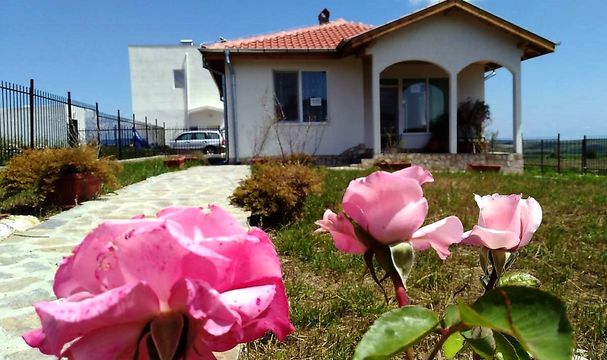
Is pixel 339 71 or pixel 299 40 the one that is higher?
pixel 299 40

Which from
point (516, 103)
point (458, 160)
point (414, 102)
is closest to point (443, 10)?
point (414, 102)

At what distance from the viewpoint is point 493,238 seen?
57cm

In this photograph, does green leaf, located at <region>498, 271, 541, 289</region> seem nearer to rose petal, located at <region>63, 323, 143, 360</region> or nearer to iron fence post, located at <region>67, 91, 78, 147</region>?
rose petal, located at <region>63, 323, 143, 360</region>

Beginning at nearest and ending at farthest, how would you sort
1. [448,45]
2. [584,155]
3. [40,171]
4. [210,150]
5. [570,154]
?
[40,171], [448,45], [584,155], [570,154], [210,150]

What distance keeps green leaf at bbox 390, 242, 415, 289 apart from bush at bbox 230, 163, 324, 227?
165 inches

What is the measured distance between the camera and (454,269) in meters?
3.31

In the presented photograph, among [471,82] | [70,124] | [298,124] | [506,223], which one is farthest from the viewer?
[471,82]

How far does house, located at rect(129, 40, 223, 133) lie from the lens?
119ft

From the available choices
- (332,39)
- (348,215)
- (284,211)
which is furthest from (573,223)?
(332,39)

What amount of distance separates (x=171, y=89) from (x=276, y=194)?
3425cm

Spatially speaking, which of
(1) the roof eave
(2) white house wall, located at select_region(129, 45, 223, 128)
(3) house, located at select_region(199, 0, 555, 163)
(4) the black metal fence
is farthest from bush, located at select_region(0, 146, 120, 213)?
(2) white house wall, located at select_region(129, 45, 223, 128)

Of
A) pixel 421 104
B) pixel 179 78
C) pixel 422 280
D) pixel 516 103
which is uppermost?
pixel 179 78

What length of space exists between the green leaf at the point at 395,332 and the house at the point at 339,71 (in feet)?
41.3

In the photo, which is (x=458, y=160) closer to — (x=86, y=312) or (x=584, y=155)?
(x=584, y=155)
